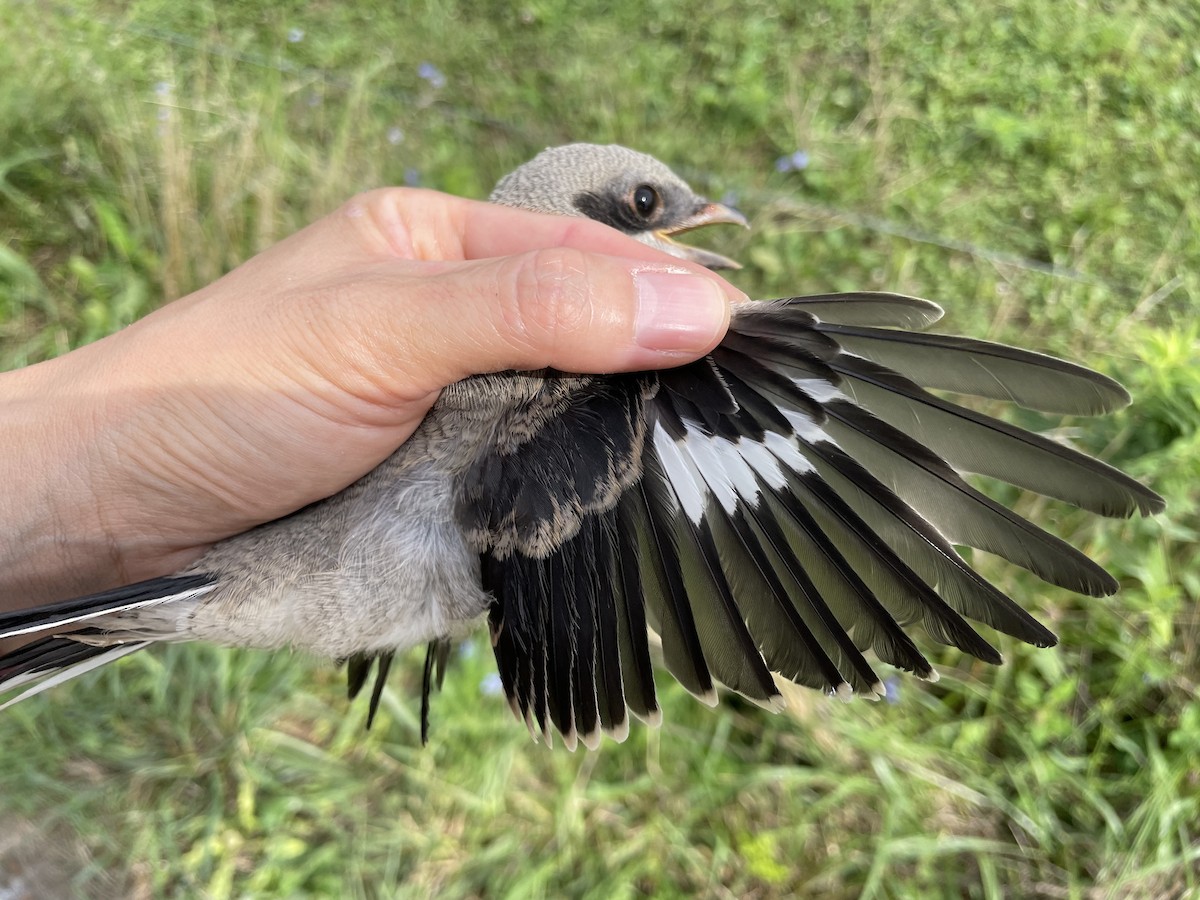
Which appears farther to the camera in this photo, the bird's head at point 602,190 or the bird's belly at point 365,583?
the bird's head at point 602,190

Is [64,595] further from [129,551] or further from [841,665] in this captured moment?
[841,665]

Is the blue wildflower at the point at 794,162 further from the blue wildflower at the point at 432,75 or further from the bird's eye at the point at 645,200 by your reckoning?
the blue wildflower at the point at 432,75

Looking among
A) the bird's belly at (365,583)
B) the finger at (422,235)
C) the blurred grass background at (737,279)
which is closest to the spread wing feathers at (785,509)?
the bird's belly at (365,583)

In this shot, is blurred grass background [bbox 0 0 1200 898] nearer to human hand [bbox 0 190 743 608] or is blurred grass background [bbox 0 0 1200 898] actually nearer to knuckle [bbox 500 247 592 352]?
human hand [bbox 0 190 743 608]

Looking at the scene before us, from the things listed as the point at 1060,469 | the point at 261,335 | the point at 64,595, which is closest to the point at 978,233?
the point at 1060,469

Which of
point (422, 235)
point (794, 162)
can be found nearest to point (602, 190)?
point (422, 235)

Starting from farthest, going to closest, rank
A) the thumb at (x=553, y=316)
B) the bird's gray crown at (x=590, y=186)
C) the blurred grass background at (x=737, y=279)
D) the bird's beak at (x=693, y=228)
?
1. the blurred grass background at (x=737, y=279)
2. the bird's beak at (x=693, y=228)
3. the bird's gray crown at (x=590, y=186)
4. the thumb at (x=553, y=316)

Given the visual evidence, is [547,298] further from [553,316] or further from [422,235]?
[422,235]
